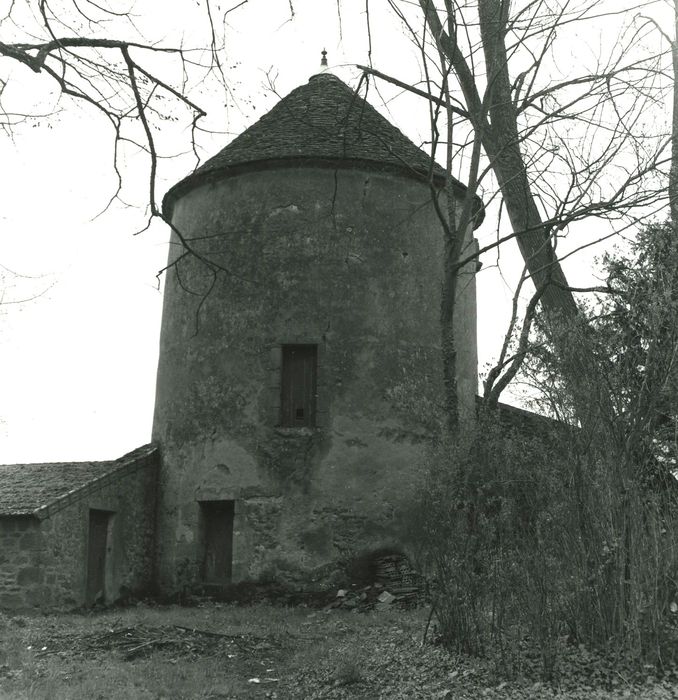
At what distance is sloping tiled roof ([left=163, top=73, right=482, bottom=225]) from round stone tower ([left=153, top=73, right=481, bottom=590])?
0.05 m

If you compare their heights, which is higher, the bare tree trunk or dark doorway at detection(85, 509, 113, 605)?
the bare tree trunk

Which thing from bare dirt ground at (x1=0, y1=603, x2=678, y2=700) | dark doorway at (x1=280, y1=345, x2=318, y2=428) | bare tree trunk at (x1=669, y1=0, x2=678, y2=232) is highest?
bare tree trunk at (x1=669, y1=0, x2=678, y2=232)

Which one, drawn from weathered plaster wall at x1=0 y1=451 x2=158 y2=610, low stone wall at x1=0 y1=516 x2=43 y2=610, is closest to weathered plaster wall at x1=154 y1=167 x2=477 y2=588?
weathered plaster wall at x1=0 y1=451 x2=158 y2=610

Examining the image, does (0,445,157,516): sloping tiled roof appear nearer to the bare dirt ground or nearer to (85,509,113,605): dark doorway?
(85,509,113,605): dark doorway

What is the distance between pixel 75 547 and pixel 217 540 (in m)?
2.34

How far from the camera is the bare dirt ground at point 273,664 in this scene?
8.10 meters

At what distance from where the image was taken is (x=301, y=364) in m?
15.7

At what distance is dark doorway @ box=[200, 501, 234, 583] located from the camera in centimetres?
1545

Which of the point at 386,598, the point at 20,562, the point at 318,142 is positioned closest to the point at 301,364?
the point at 318,142

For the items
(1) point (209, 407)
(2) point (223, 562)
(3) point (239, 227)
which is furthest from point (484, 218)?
(2) point (223, 562)

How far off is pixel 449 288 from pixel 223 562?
6130mm

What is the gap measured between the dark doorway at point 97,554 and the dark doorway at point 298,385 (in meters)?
3.51

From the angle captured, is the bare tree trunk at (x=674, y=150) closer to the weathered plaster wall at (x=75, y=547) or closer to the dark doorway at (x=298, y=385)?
the dark doorway at (x=298, y=385)

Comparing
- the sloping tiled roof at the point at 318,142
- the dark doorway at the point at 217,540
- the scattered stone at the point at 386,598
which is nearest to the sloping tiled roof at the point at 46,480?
the dark doorway at the point at 217,540
